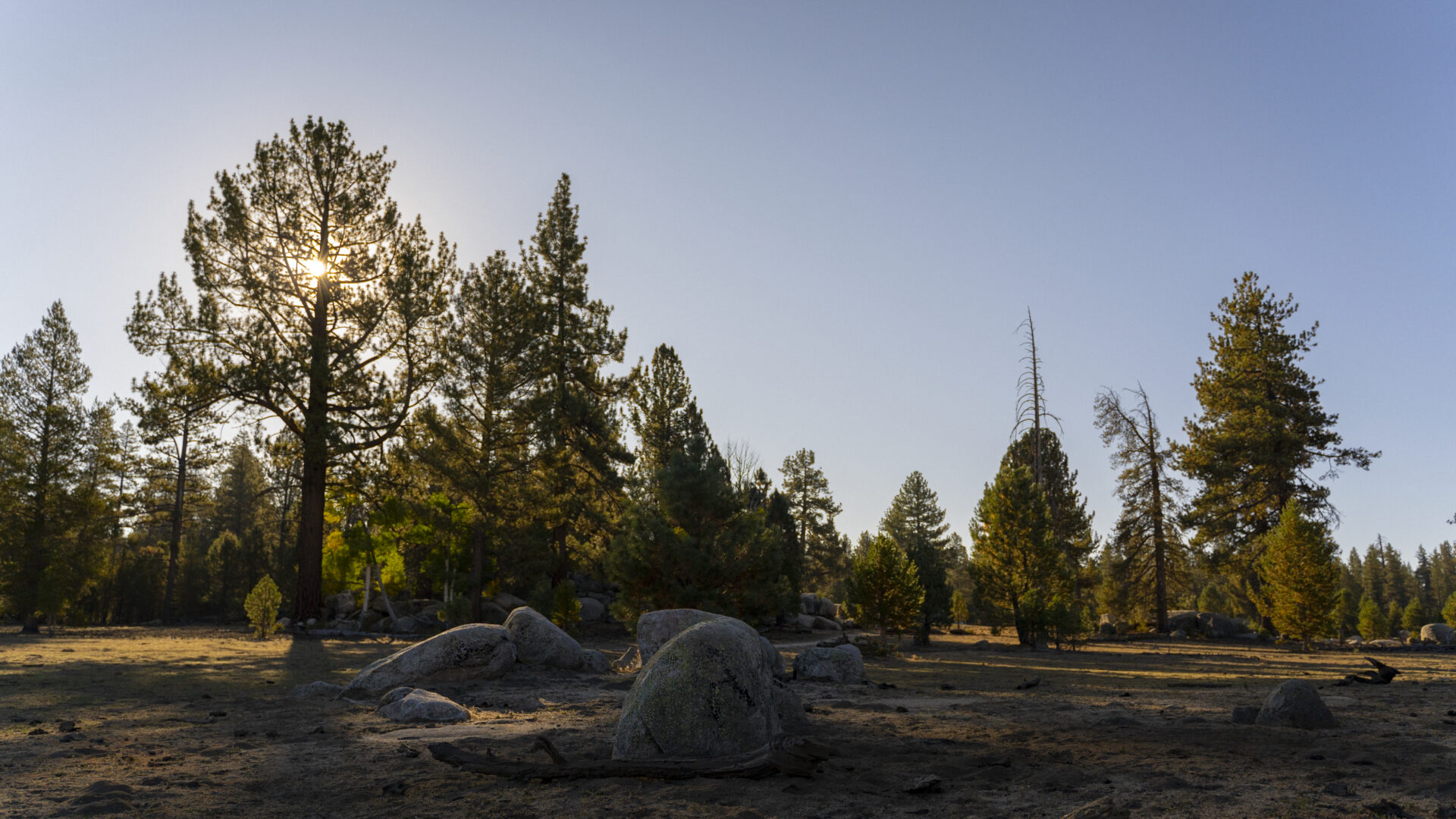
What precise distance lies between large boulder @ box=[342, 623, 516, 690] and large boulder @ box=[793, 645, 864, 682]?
537 cm

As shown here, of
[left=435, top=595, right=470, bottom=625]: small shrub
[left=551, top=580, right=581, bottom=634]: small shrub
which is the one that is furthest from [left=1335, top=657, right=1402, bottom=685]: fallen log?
[left=435, top=595, right=470, bottom=625]: small shrub

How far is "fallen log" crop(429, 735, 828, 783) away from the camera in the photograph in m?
6.66

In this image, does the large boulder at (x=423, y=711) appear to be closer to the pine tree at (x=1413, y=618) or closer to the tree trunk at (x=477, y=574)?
the tree trunk at (x=477, y=574)

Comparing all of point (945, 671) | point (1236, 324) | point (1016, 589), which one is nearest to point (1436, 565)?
point (1236, 324)

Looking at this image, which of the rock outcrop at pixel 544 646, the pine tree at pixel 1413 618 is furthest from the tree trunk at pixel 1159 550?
the rock outcrop at pixel 544 646

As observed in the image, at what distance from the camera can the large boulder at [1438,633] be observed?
37.2 m

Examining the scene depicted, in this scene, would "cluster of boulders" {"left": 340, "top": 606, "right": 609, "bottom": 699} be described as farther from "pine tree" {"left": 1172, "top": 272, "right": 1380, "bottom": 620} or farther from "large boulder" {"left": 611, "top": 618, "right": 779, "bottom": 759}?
"pine tree" {"left": 1172, "top": 272, "right": 1380, "bottom": 620}

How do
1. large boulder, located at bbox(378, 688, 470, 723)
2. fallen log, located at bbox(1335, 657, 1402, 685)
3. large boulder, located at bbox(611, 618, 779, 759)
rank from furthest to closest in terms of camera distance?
fallen log, located at bbox(1335, 657, 1402, 685)
large boulder, located at bbox(378, 688, 470, 723)
large boulder, located at bbox(611, 618, 779, 759)

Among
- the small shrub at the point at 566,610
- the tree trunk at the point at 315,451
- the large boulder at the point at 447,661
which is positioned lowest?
the small shrub at the point at 566,610

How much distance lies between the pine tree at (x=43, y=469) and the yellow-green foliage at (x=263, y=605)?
10886 millimetres

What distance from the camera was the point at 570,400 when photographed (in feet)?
117

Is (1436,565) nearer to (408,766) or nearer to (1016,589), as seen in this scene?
(1016,589)

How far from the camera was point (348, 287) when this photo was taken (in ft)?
87.1

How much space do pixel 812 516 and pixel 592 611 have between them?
29.4m
